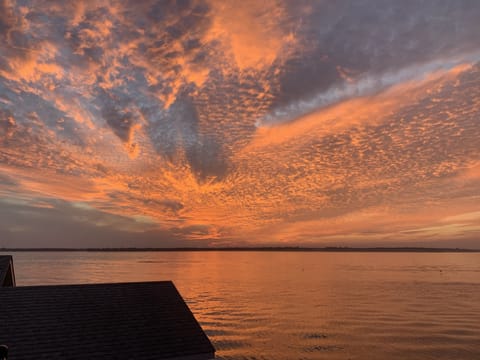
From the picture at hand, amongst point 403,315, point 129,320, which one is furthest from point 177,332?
point 403,315

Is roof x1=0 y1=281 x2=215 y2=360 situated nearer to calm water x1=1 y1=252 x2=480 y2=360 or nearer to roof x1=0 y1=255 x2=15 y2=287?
calm water x1=1 y1=252 x2=480 y2=360

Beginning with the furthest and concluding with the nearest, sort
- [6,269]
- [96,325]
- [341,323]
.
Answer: [341,323] < [6,269] < [96,325]

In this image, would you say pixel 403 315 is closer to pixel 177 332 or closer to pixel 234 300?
pixel 234 300

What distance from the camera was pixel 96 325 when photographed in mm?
16922

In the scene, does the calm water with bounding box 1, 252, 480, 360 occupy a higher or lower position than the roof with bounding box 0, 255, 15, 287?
lower

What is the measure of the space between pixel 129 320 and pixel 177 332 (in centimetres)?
273

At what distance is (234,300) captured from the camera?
52.0 meters

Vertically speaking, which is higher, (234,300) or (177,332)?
(177,332)

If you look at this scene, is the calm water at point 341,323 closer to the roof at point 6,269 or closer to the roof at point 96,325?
the roof at point 96,325

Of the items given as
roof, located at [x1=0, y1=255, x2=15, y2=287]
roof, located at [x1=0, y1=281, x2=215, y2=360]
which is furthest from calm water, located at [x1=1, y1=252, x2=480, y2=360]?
roof, located at [x1=0, y1=255, x2=15, y2=287]

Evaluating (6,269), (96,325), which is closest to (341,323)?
(96,325)

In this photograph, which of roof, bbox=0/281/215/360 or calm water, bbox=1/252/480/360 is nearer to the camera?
roof, bbox=0/281/215/360

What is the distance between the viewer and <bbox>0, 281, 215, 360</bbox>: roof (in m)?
15.2

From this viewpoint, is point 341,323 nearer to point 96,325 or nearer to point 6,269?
point 96,325
